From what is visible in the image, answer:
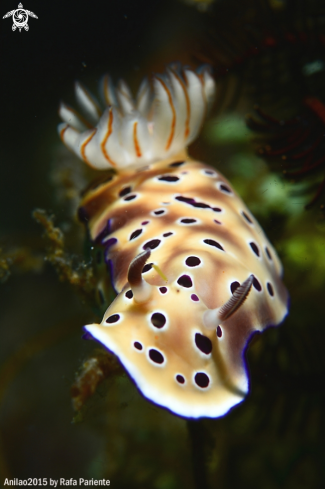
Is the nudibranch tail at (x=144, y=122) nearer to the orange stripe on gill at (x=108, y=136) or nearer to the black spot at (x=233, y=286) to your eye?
the orange stripe on gill at (x=108, y=136)

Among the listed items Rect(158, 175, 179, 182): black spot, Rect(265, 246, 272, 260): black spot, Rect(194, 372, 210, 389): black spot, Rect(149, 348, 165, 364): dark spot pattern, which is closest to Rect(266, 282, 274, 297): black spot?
Rect(265, 246, 272, 260): black spot

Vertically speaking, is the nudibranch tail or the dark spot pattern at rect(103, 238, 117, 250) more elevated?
the nudibranch tail

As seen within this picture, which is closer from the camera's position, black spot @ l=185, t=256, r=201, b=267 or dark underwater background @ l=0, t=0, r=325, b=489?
black spot @ l=185, t=256, r=201, b=267

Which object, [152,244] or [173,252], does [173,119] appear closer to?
[152,244]

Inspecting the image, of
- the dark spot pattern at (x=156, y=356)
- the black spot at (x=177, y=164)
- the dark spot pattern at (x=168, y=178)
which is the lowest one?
the dark spot pattern at (x=156, y=356)

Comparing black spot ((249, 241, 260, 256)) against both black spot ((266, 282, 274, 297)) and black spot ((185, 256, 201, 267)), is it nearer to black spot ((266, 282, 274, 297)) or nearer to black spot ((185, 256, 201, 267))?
black spot ((266, 282, 274, 297))

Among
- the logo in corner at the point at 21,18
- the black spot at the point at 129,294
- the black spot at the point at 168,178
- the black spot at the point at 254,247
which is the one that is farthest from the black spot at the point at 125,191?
the logo in corner at the point at 21,18

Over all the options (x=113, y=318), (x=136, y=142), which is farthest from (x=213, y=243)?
(x=136, y=142)
